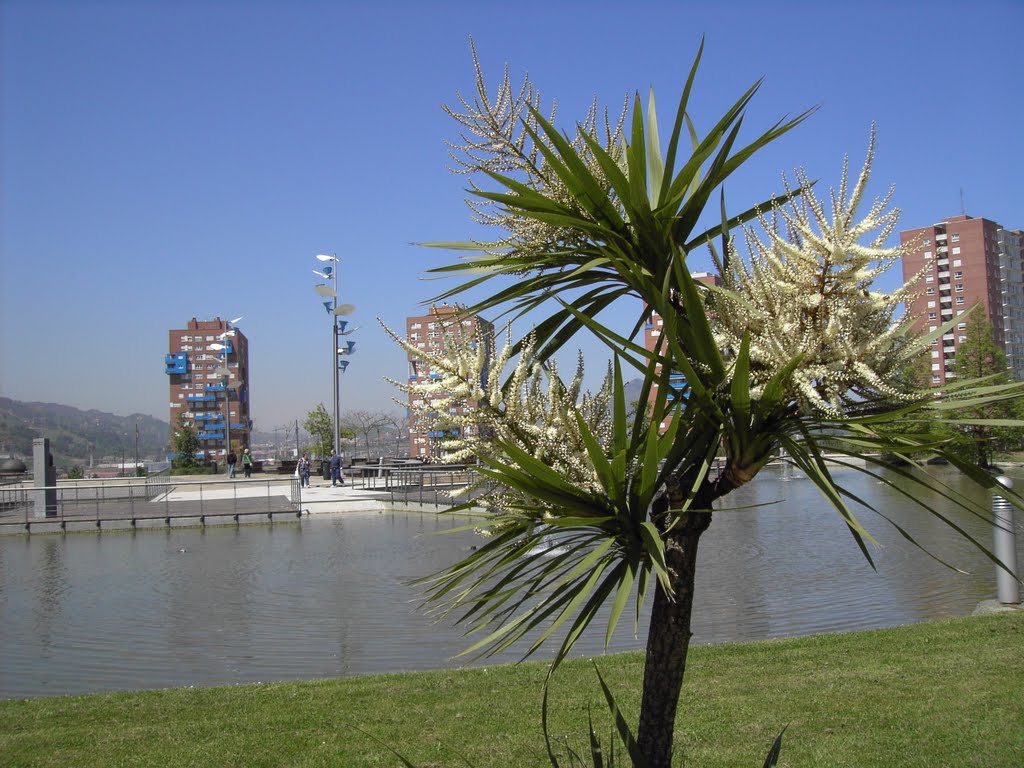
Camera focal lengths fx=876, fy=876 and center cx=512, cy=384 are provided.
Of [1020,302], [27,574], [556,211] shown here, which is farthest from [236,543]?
[1020,302]

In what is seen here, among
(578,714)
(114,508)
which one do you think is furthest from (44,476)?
(578,714)

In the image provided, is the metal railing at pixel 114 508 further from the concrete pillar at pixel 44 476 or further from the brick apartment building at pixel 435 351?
the brick apartment building at pixel 435 351

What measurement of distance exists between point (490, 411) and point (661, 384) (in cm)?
44

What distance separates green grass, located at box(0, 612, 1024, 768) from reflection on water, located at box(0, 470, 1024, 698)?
0.67 m

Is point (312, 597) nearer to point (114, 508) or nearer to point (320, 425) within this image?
point (114, 508)

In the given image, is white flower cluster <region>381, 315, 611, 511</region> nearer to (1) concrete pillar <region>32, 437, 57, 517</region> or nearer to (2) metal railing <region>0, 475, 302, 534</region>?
(2) metal railing <region>0, 475, 302, 534</region>

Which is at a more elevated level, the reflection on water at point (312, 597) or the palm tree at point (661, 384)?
the palm tree at point (661, 384)

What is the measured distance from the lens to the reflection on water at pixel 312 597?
29.4ft

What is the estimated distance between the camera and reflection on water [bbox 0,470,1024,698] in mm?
8969

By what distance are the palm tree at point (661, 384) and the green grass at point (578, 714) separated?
2693 mm

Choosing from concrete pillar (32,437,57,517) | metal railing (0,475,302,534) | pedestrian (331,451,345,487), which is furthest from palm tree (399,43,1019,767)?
pedestrian (331,451,345,487)

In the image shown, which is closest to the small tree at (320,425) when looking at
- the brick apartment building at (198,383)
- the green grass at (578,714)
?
the green grass at (578,714)

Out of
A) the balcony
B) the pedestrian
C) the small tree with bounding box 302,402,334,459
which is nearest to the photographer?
the pedestrian

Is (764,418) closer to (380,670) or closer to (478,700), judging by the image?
(478,700)
